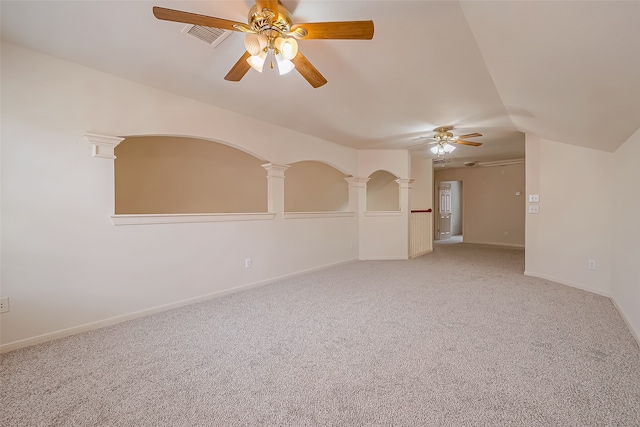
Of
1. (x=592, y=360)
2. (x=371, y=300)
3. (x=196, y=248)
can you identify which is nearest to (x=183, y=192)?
(x=196, y=248)

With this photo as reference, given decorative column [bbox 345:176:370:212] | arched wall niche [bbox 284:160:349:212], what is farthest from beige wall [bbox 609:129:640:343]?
arched wall niche [bbox 284:160:349:212]

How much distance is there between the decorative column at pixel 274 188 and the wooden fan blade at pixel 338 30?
2.55m

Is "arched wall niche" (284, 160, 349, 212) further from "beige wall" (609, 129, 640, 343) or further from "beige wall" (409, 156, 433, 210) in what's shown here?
"beige wall" (609, 129, 640, 343)

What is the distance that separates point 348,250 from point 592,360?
383 centimetres

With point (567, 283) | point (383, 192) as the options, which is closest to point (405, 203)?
point (383, 192)

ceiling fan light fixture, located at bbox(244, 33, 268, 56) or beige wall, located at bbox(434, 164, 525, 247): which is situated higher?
ceiling fan light fixture, located at bbox(244, 33, 268, 56)

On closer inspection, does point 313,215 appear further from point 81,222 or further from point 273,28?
point 273,28

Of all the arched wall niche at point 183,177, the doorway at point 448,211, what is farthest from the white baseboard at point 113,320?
the doorway at point 448,211

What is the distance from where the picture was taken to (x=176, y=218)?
3.07m

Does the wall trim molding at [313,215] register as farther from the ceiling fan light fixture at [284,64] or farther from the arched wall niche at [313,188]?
the ceiling fan light fixture at [284,64]

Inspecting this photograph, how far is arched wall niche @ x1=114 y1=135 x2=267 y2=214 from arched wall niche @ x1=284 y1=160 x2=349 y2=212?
790 mm

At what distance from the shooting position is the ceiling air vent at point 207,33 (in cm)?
194

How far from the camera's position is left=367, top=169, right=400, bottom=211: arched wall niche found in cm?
793

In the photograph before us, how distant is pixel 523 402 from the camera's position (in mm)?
1518
